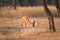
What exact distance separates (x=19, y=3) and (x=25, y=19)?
66.2 feet

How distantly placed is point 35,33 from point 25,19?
184 inches

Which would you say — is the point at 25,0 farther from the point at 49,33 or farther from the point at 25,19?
the point at 49,33

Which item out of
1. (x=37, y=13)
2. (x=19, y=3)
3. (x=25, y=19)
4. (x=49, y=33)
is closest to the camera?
(x=49, y=33)

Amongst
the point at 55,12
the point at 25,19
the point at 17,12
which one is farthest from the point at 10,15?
the point at 25,19

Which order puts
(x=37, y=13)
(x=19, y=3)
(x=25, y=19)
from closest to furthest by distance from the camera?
1. (x=25, y=19)
2. (x=37, y=13)
3. (x=19, y=3)

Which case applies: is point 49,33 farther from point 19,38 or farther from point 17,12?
point 17,12

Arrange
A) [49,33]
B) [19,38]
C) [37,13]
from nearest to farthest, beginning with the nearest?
[19,38], [49,33], [37,13]

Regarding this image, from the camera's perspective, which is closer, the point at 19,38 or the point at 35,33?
the point at 19,38

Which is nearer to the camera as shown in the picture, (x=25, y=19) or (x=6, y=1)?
(x=25, y=19)

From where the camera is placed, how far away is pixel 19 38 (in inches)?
551

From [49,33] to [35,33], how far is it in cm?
79

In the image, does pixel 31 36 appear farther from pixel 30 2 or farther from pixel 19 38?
pixel 30 2

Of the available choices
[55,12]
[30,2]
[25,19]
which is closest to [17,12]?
[55,12]

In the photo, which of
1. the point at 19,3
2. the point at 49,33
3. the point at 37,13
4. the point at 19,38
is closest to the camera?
the point at 19,38
